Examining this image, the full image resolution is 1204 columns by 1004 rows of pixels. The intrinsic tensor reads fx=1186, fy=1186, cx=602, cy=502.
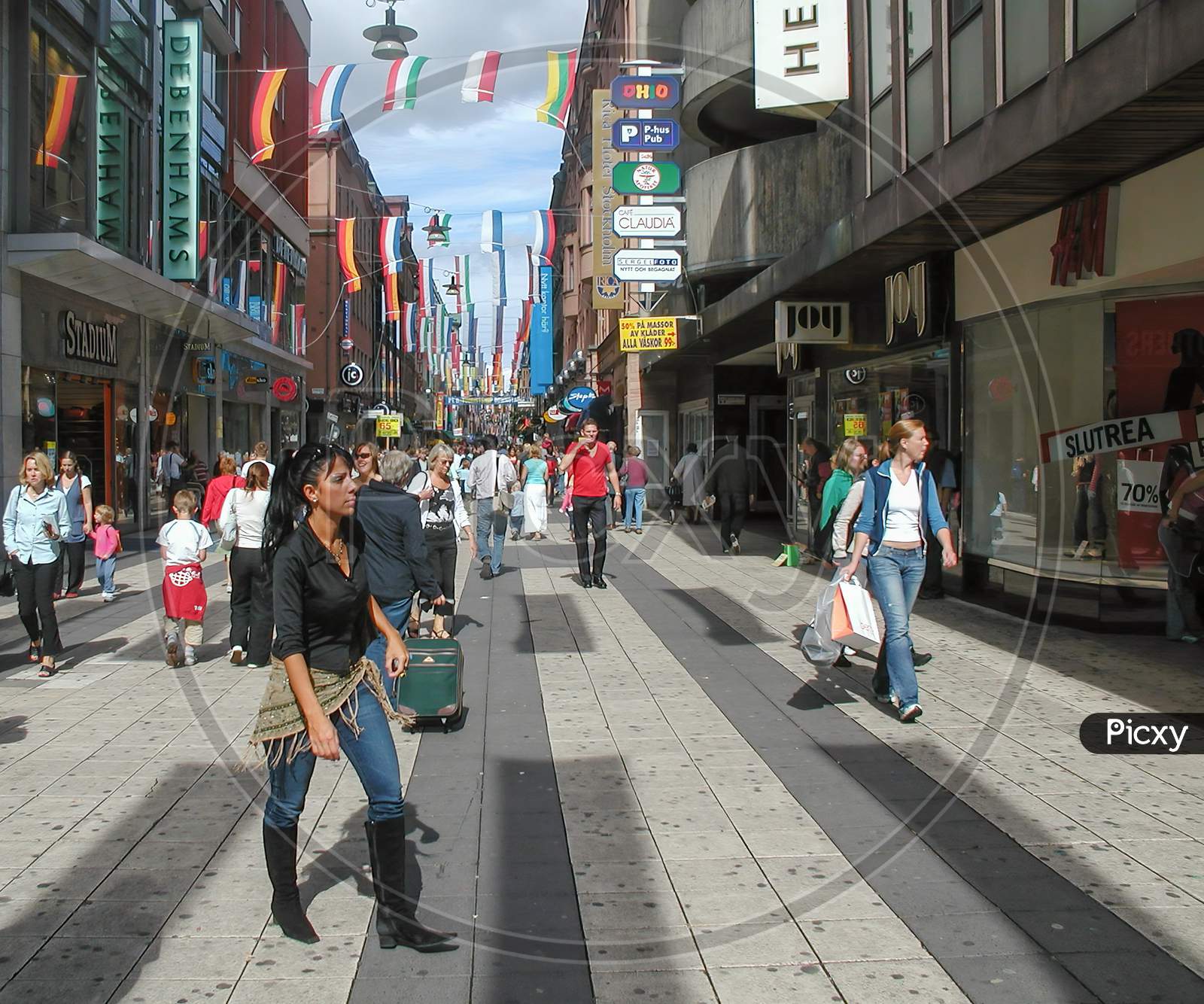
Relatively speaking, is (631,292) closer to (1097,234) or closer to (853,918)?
(1097,234)

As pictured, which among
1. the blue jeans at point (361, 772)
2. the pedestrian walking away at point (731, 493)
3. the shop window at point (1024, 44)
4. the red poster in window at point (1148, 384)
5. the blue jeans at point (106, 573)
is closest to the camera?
the blue jeans at point (361, 772)

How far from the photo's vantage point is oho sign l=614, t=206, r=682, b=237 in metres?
24.0

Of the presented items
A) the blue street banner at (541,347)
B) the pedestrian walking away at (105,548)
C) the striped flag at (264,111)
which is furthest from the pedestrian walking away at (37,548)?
the blue street banner at (541,347)

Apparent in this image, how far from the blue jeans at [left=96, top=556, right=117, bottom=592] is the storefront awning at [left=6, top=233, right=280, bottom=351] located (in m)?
5.67

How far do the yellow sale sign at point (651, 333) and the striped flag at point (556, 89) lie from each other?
18.7 feet

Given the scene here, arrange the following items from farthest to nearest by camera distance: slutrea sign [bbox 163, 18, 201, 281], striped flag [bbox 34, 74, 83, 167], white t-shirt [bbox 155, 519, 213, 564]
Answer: slutrea sign [bbox 163, 18, 201, 281], striped flag [bbox 34, 74, 83, 167], white t-shirt [bbox 155, 519, 213, 564]

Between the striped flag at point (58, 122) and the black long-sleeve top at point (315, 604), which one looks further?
the striped flag at point (58, 122)

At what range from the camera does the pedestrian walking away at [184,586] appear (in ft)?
30.0

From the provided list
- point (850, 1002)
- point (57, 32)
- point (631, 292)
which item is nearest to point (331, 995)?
→ point (850, 1002)

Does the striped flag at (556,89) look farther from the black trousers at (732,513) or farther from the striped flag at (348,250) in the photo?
the striped flag at (348,250)

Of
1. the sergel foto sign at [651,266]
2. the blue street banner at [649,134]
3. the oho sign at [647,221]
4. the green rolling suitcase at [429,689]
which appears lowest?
the green rolling suitcase at [429,689]

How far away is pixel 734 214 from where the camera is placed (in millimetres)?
21141

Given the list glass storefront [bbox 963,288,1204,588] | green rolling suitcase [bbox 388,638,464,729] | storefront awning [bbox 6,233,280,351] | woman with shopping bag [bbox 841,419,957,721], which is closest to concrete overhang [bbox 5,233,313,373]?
storefront awning [bbox 6,233,280,351]

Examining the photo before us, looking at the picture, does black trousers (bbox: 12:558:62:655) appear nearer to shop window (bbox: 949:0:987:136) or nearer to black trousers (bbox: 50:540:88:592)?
black trousers (bbox: 50:540:88:592)
